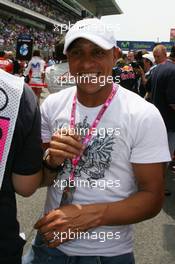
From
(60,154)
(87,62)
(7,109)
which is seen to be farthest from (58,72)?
(7,109)

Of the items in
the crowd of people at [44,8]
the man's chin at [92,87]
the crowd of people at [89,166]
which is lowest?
the crowd of people at [89,166]

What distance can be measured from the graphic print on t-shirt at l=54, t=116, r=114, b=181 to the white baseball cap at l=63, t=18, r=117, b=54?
1.09ft

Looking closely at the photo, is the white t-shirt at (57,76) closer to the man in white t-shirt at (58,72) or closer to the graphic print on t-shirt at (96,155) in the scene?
the man in white t-shirt at (58,72)

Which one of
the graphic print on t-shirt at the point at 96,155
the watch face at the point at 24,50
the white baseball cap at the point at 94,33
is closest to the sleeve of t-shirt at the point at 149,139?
Result: the graphic print on t-shirt at the point at 96,155

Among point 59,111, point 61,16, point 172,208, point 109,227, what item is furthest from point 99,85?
point 61,16

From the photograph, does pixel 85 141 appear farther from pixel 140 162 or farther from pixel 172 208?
pixel 172 208

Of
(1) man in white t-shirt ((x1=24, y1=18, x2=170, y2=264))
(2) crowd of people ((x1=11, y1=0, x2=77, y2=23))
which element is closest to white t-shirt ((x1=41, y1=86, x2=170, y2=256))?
(1) man in white t-shirt ((x1=24, y1=18, x2=170, y2=264))

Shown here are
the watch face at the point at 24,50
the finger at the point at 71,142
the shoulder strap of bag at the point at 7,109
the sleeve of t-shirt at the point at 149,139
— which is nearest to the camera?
the shoulder strap of bag at the point at 7,109

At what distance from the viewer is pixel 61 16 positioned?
2434 inches

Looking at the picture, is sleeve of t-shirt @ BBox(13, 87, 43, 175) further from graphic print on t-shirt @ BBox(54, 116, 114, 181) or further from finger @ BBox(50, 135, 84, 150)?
graphic print on t-shirt @ BBox(54, 116, 114, 181)

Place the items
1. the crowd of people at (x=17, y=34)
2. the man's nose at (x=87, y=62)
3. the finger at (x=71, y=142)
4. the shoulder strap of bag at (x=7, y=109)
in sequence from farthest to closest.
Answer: the crowd of people at (x=17, y=34), the man's nose at (x=87, y=62), the finger at (x=71, y=142), the shoulder strap of bag at (x=7, y=109)

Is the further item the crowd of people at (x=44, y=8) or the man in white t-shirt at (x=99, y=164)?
the crowd of people at (x=44, y=8)

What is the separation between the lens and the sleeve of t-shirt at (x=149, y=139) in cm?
160

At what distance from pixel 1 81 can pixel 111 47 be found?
53 centimetres
